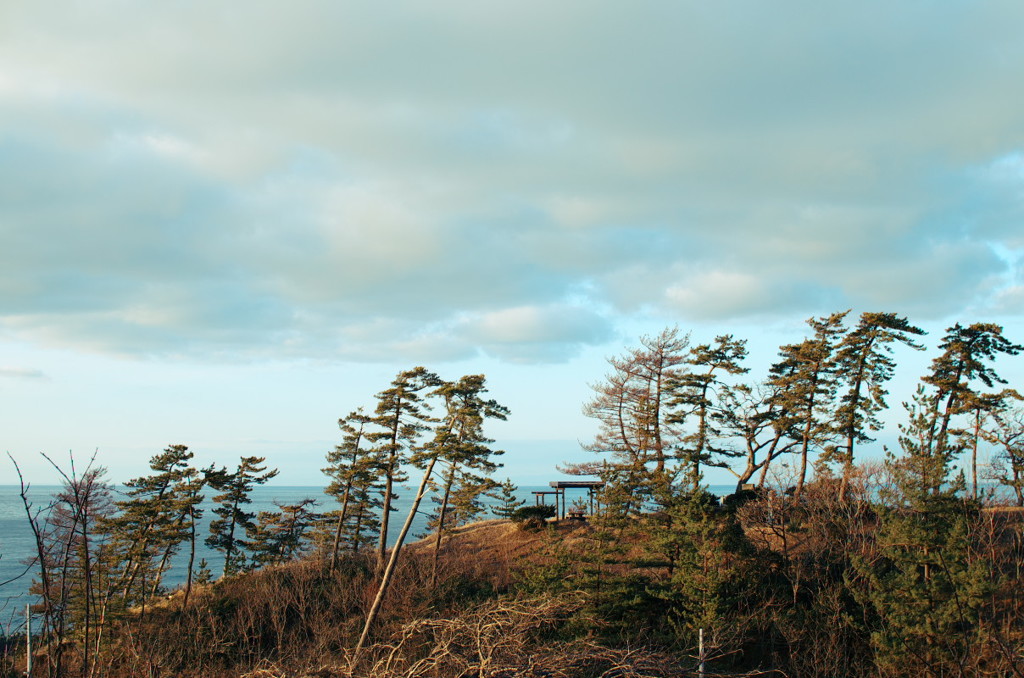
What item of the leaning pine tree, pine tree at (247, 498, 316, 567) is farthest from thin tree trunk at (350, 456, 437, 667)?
pine tree at (247, 498, 316, 567)

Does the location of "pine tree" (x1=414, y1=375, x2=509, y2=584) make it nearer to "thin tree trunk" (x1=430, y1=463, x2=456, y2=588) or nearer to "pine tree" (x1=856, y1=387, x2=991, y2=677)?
"thin tree trunk" (x1=430, y1=463, x2=456, y2=588)

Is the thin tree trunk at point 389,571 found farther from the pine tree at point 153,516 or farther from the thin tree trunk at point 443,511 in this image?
the pine tree at point 153,516

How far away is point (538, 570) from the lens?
32.8 meters

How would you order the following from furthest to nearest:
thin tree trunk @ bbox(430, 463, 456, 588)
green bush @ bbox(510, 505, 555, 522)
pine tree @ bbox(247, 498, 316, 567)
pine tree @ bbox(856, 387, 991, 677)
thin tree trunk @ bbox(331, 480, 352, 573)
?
1. pine tree @ bbox(247, 498, 316, 567)
2. green bush @ bbox(510, 505, 555, 522)
3. thin tree trunk @ bbox(331, 480, 352, 573)
4. thin tree trunk @ bbox(430, 463, 456, 588)
5. pine tree @ bbox(856, 387, 991, 677)

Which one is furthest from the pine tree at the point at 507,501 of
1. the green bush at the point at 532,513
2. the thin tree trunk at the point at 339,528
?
the thin tree trunk at the point at 339,528

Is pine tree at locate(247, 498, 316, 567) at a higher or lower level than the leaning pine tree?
lower

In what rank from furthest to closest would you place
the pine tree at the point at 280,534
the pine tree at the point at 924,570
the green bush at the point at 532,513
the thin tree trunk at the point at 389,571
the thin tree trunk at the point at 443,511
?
1. the pine tree at the point at 280,534
2. the green bush at the point at 532,513
3. the thin tree trunk at the point at 443,511
4. the thin tree trunk at the point at 389,571
5. the pine tree at the point at 924,570

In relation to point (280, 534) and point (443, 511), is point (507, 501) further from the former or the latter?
Answer: point (280, 534)

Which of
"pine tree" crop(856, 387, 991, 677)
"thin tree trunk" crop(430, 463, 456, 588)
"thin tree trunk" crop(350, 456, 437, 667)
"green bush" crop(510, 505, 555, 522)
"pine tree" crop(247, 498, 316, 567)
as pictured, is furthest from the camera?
"pine tree" crop(247, 498, 316, 567)

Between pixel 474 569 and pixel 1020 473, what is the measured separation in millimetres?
30317

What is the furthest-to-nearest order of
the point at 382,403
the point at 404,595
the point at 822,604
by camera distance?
1. the point at 382,403
2. the point at 404,595
3. the point at 822,604

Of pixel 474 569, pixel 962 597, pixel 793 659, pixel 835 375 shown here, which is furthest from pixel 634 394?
pixel 962 597

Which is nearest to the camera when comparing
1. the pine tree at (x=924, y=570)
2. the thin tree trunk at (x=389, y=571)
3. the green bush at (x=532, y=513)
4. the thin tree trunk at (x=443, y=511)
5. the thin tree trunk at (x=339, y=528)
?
the pine tree at (x=924, y=570)

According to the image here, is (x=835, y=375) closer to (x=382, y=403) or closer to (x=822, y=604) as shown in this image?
(x=822, y=604)
